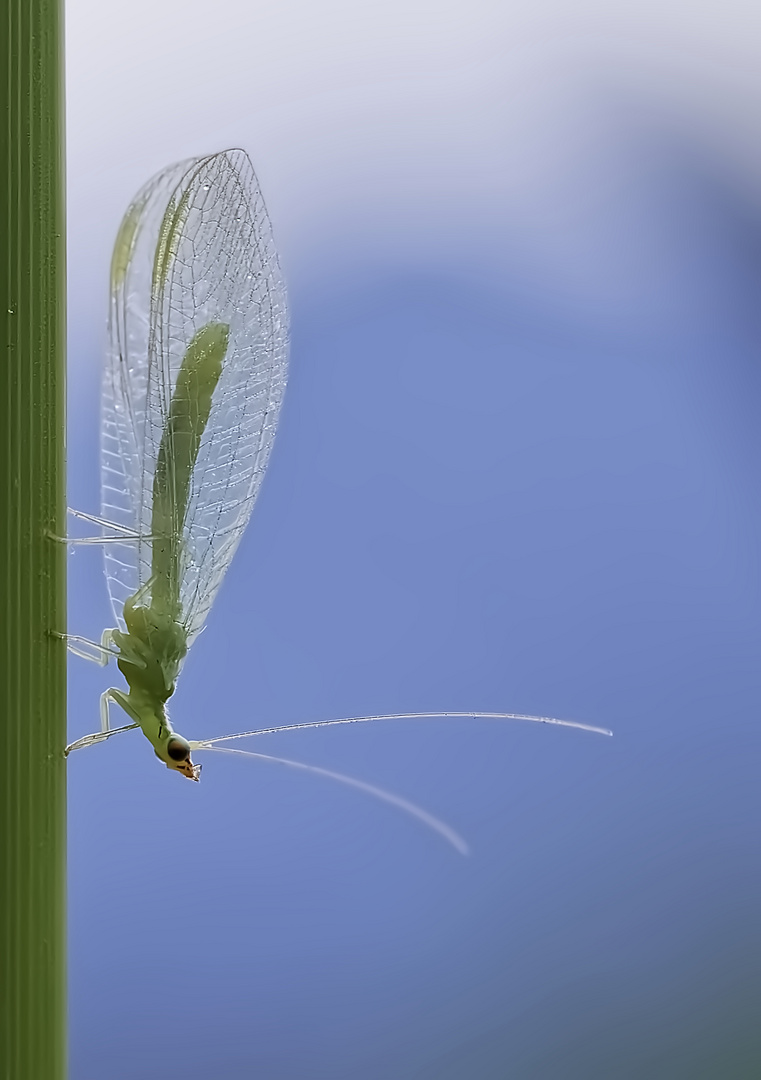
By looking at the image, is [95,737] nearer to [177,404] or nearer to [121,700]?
[121,700]

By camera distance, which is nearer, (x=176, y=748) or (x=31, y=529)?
(x=31, y=529)

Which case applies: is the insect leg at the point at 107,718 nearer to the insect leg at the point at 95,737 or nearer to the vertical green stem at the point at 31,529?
the insect leg at the point at 95,737

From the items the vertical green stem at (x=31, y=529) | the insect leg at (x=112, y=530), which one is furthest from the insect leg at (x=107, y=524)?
the vertical green stem at (x=31, y=529)

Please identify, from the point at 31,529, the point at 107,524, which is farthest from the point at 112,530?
the point at 31,529

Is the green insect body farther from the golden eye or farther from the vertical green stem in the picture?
the vertical green stem
